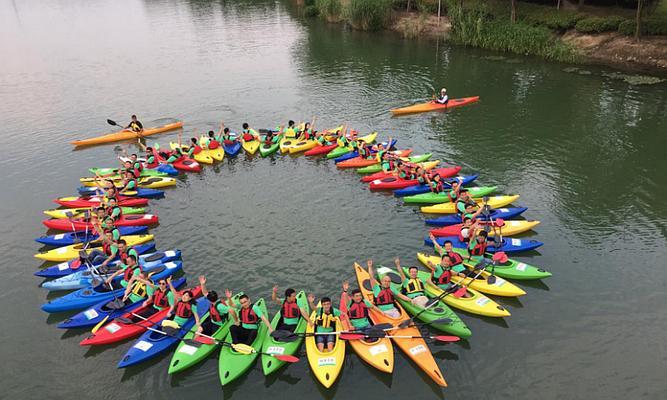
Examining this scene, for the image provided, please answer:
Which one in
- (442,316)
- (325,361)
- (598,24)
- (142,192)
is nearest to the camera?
(325,361)

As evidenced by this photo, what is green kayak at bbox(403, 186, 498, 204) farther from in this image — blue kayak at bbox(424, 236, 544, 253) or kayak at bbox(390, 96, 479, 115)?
kayak at bbox(390, 96, 479, 115)

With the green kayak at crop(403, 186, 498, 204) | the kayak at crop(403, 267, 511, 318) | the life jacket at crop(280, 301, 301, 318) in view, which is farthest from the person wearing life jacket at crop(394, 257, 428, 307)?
the green kayak at crop(403, 186, 498, 204)

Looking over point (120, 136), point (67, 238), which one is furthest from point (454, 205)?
point (120, 136)

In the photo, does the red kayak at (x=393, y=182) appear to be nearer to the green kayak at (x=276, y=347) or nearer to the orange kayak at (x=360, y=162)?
the orange kayak at (x=360, y=162)

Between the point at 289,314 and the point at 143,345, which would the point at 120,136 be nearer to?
the point at 143,345

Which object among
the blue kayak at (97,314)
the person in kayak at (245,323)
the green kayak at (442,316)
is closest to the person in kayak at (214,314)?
the person in kayak at (245,323)

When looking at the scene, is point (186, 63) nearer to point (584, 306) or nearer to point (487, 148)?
point (487, 148)
